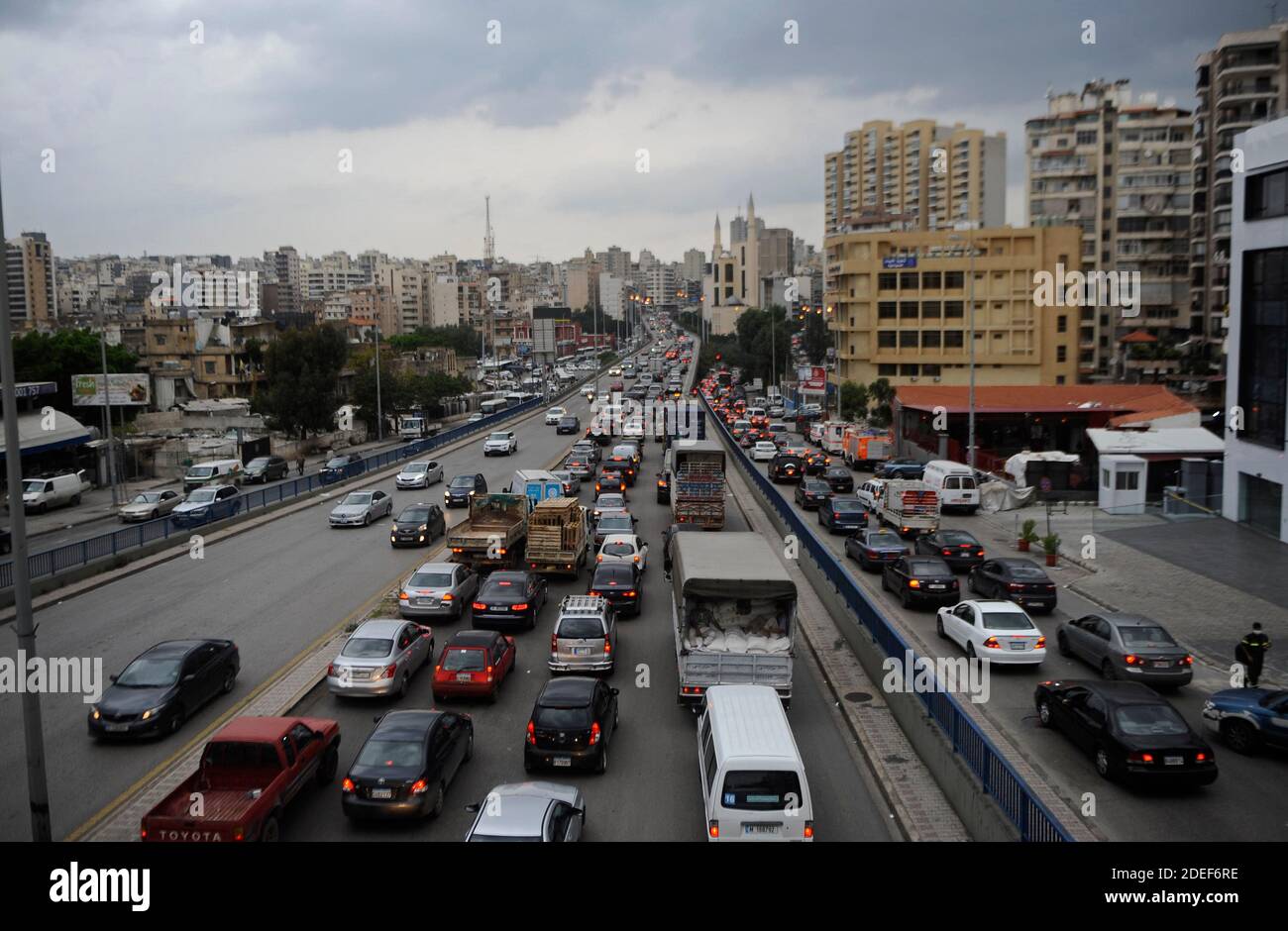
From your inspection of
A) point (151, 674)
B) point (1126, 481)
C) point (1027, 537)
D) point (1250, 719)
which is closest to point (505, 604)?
point (151, 674)

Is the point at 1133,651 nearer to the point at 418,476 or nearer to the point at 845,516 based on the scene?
the point at 845,516

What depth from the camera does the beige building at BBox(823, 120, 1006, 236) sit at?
469 feet

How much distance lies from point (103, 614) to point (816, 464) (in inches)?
1215

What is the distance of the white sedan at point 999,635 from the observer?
1842cm

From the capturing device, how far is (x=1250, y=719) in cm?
1441

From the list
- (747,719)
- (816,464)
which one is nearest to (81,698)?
(747,719)

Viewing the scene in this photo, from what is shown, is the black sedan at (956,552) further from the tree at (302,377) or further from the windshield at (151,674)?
the tree at (302,377)

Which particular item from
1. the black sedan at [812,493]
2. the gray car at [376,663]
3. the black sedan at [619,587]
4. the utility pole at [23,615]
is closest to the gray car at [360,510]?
the black sedan at [619,587]

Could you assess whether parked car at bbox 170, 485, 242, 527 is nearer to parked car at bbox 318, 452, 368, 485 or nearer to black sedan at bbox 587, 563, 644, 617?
parked car at bbox 318, 452, 368, 485

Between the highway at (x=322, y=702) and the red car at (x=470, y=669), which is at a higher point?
the red car at (x=470, y=669)

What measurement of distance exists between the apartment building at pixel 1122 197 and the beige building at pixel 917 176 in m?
32.0

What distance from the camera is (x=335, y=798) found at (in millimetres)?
12875

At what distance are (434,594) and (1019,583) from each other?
1316cm
